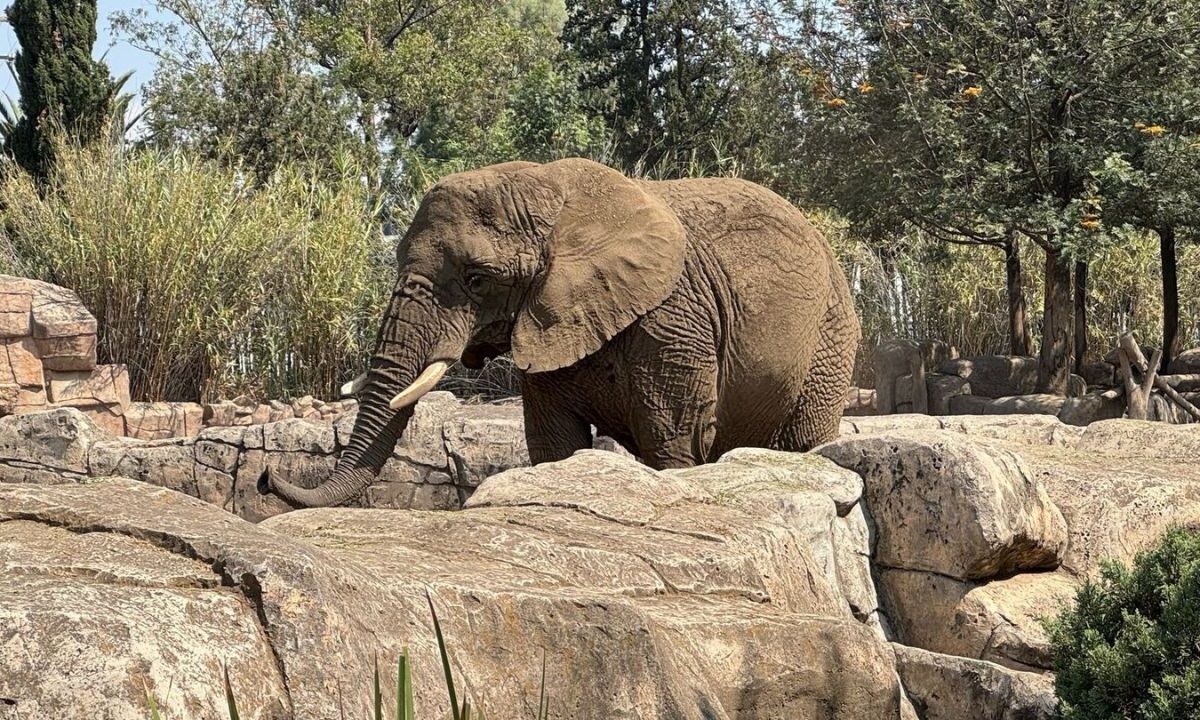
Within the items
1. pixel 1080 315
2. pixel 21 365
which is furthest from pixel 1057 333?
pixel 21 365

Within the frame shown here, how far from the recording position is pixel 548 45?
1449 inches

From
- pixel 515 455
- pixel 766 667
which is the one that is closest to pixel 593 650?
pixel 766 667

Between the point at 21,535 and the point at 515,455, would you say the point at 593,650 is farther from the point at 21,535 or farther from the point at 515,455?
the point at 515,455

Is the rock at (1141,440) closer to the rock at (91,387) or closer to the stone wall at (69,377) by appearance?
the stone wall at (69,377)

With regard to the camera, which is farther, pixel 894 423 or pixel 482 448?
pixel 894 423

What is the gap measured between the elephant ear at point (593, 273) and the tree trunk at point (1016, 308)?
10.6 m

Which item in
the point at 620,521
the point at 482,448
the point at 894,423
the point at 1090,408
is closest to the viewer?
the point at 620,521

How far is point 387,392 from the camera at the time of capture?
6.93 metres

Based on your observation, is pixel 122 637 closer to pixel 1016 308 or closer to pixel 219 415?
pixel 219 415

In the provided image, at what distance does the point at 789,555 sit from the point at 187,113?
65.2ft

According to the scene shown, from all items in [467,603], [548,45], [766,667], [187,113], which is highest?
[548,45]

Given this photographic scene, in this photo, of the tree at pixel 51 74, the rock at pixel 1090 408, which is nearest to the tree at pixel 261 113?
the tree at pixel 51 74

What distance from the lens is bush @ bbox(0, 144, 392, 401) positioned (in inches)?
565

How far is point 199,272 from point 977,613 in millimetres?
10243
